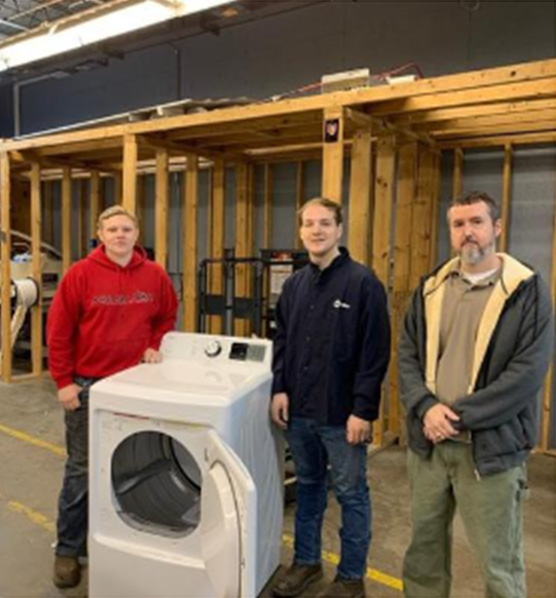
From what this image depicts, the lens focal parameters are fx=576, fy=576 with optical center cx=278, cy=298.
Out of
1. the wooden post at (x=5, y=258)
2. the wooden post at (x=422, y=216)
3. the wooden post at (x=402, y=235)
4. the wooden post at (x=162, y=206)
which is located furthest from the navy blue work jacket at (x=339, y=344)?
the wooden post at (x=5, y=258)

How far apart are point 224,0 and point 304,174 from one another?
78.6 inches

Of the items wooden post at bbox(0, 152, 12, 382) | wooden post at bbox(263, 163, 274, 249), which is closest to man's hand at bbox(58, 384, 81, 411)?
wooden post at bbox(263, 163, 274, 249)

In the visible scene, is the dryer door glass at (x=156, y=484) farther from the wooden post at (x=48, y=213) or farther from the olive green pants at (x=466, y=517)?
the wooden post at (x=48, y=213)

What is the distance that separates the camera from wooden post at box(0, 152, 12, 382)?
5922 mm

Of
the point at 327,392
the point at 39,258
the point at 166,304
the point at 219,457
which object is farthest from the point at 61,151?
the point at 219,457

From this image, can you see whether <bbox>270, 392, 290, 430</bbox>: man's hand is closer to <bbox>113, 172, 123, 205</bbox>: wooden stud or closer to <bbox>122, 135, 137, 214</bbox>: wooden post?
<bbox>122, 135, 137, 214</bbox>: wooden post

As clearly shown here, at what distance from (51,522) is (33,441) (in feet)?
4.53

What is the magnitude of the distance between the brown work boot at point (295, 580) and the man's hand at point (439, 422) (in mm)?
1010

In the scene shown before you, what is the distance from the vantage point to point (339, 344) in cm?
222

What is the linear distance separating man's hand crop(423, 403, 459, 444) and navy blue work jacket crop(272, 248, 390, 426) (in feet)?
1.03

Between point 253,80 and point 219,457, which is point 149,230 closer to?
point 253,80

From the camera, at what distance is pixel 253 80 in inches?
229

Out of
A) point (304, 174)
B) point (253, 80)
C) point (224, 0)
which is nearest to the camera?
point (224, 0)

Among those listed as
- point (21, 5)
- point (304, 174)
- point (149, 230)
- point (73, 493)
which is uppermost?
point (21, 5)
